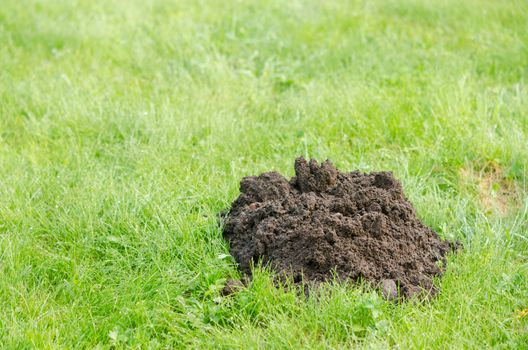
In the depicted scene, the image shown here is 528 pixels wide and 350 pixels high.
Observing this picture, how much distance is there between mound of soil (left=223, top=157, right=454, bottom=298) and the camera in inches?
153

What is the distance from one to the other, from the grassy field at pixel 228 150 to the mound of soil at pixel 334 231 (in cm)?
15

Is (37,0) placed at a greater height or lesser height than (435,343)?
greater

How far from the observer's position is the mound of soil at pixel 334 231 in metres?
3.89

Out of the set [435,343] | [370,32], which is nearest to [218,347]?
[435,343]

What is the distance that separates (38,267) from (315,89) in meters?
3.34

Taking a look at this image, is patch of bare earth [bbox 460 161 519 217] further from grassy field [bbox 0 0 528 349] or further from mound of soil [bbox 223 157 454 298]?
mound of soil [bbox 223 157 454 298]

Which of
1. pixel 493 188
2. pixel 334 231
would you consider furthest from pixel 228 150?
pixel 493 188

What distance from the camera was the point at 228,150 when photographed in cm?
557

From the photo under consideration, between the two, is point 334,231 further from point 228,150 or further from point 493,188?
point 228,150

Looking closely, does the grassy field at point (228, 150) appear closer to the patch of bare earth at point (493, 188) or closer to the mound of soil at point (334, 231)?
the patch of bare earth at point (493, 188)

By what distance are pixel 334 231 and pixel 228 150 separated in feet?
6.04

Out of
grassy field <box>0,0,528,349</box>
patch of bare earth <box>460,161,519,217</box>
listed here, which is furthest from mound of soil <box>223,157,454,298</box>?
patch of bare earth <box>460,161,519,217</box>

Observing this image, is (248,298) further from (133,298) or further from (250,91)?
(250,91)

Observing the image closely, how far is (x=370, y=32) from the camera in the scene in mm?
8000
